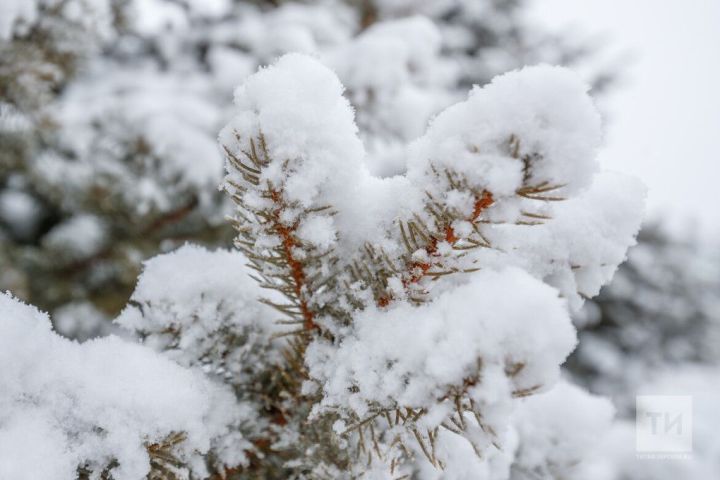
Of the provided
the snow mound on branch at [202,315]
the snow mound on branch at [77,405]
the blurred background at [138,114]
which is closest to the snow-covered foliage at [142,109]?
the blurred background at [138,114]

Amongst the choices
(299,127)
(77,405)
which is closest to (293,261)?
(299,127)

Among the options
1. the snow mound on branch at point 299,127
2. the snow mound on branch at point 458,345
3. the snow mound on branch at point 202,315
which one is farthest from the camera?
the snow mound on branch at point 202,315

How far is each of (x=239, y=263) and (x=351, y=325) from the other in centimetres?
34

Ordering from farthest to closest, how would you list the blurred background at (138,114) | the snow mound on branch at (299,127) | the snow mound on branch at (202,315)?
the blurred background at (138,114)
the snow mound on branch at (202,315)
the snow mound on branch at (299,127)

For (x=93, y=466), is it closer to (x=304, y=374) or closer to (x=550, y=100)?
(x=304, y=374)

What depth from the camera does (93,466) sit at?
29.4 inches

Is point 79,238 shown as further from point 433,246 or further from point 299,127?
point 433,246

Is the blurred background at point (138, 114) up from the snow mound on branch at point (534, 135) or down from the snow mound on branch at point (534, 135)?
up

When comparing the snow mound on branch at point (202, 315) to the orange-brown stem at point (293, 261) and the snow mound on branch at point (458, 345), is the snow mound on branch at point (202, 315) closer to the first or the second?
the orange-brown stem at point (293, 261)

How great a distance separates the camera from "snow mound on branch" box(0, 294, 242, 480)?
28.1 inches

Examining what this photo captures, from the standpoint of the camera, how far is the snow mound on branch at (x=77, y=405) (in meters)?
0.71

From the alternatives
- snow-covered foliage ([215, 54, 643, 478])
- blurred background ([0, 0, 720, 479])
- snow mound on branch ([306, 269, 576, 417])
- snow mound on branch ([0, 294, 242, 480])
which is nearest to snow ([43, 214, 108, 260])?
blurred background ([0, 0, 720, 479])

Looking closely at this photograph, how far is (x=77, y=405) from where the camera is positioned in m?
0.77

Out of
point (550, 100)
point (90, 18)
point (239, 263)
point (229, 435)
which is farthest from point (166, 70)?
point (550, 100)
